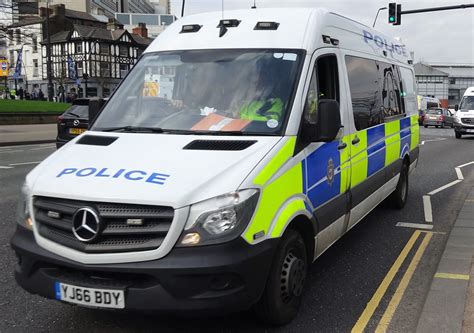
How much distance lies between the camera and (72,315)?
387 cm

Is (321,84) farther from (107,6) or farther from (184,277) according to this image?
(107,6)

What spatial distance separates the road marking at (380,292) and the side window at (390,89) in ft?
5.93

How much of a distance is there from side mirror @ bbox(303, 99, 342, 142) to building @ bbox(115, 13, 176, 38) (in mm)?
96950

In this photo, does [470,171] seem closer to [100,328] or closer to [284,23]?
[284,23]

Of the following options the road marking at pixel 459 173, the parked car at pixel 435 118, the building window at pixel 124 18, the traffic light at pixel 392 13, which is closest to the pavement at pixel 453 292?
the road marking at pixel 459 173

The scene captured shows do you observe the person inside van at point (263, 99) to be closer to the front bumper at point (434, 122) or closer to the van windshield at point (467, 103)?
the van windshield at point (467, 103)

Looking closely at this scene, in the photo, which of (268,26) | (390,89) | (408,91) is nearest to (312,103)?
(268,26)

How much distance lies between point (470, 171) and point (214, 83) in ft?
33.6

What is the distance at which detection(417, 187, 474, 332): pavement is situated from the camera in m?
3.72

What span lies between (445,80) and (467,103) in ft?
269

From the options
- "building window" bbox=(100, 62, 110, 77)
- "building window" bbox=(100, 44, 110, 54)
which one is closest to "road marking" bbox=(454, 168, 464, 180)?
"building window" bbox=(100, 62, 110, 77)

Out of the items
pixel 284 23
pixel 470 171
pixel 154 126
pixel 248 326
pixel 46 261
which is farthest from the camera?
pixel 470 171

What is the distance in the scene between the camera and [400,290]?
4496mm

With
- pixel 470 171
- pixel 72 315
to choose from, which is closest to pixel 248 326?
pixel 72 315
